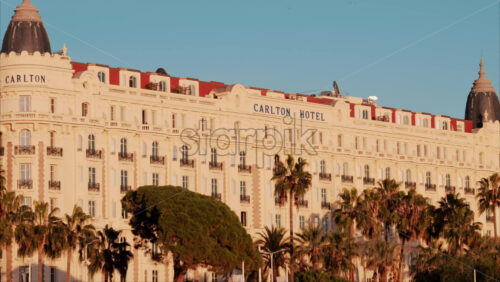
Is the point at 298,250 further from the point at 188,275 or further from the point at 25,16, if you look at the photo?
the point at 25,16

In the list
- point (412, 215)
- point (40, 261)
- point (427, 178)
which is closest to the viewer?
point (40, 261)

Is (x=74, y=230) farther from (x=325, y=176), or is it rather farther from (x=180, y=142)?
(x=325, y=176)

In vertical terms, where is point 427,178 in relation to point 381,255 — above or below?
above

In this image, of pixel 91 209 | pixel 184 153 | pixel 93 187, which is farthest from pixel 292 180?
pixel 91 209

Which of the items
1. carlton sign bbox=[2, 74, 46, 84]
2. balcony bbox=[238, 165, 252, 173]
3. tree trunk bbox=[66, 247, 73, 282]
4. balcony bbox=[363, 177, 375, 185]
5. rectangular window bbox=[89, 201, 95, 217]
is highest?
carlton sign bbox=[2, 74, 46, 84]

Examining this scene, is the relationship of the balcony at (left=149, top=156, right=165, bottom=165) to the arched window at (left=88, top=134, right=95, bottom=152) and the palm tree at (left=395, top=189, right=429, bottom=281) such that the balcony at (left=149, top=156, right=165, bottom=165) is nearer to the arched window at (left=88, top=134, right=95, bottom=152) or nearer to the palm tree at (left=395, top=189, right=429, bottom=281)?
the arched window at (left=88, top=134, right=95, bottom=152)

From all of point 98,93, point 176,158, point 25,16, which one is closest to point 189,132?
point 176,158

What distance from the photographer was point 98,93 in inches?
5522

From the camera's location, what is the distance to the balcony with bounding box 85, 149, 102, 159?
454 ft

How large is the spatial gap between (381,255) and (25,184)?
38.0m

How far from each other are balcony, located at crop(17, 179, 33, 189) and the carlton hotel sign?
3156cm

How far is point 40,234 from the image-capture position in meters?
122

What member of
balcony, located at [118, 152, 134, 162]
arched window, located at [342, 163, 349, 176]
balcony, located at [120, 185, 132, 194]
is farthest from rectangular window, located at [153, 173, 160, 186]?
arched window, located at [342, 163, 349, 176]

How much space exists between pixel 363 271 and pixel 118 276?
36612 millimetres
